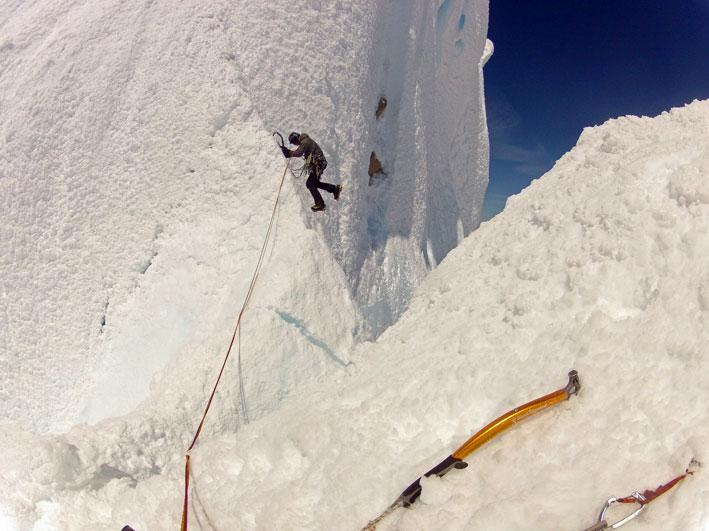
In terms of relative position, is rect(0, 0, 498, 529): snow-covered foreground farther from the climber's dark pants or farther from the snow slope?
the climber's dark pants

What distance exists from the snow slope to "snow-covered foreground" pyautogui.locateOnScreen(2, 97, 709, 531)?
2.23 ft

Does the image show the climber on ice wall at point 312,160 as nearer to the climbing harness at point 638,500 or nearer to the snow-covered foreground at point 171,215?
the snow-covered foreground at point 171,215

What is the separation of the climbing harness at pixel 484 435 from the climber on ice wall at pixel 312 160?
2.49 m

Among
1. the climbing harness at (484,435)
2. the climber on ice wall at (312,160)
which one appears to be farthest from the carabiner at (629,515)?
the climber on ice wall at (312,160)

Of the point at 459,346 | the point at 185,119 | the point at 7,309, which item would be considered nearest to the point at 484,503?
the point at 459,346

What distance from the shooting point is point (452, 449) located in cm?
226

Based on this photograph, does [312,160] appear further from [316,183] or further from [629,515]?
[629,515]

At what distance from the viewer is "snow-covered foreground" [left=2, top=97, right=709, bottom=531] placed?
1.86 meters

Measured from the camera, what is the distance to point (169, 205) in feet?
13.4

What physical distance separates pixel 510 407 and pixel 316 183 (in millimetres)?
2526

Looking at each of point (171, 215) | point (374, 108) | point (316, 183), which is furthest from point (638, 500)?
point (374, 108)

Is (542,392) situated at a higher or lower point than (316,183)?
lower

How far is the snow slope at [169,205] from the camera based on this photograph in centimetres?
359

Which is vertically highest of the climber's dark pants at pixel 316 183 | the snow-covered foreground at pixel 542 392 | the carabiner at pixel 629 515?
the climber's dark pants at pixel 316 183
